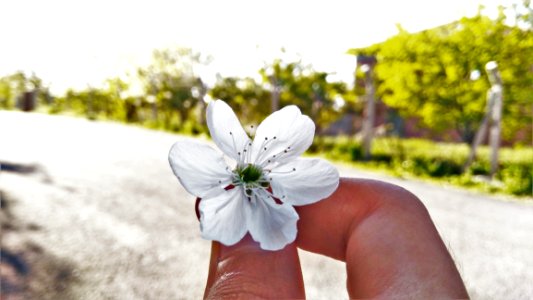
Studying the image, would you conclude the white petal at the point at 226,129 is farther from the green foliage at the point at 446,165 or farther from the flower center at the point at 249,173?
the green foliage at the point at 446,165

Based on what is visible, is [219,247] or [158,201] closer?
[219,247]

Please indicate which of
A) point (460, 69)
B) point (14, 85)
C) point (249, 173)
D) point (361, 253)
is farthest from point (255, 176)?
point (460, 69)

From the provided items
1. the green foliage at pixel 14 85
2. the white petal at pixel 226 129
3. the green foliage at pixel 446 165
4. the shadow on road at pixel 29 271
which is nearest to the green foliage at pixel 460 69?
the green foliage at pixel 446 165

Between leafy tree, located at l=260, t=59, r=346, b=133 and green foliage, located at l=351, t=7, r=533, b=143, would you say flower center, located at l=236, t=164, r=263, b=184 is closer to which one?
green foliage, located at l=351, t=7, r=533, b=143

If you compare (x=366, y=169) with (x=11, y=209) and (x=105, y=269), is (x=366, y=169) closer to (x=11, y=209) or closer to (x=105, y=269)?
(x=11, y=209)

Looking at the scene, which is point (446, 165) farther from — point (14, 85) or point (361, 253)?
point (361, 253)

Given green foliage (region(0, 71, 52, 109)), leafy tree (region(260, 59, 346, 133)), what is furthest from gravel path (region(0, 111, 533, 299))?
leafy tree (region(260, 59, 346, 133))

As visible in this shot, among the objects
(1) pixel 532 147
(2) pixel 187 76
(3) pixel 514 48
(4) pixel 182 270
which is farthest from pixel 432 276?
(2) pixel 187 76
